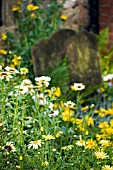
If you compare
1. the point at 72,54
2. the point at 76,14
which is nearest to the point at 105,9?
the point at 76,14

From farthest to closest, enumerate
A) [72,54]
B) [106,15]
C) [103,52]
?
[106,15], [103,52], [72,54]

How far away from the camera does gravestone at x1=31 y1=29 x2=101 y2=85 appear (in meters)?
5.81

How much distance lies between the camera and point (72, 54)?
238 inches

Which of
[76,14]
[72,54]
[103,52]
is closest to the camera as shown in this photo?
[72,54]

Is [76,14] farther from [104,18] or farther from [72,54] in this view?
[72,54]

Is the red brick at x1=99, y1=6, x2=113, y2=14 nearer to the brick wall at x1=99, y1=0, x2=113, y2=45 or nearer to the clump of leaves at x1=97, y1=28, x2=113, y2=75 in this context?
the brick wall at x1=99, y1=0, x2=113, y2=45

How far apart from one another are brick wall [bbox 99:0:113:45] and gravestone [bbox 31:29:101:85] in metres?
0.92

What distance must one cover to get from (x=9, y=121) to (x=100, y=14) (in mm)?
3630

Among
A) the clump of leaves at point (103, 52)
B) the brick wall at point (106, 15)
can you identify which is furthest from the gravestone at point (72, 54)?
the brick wall at point (106, 15)

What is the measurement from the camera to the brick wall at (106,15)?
6.94m

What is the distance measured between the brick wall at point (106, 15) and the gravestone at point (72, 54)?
917 millimetres

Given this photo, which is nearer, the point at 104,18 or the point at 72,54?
the point at 72,54

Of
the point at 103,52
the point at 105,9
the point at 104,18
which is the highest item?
the point at 105,9

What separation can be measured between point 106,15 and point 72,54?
3.74 ft
